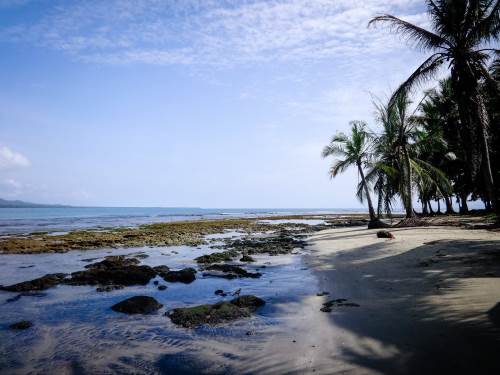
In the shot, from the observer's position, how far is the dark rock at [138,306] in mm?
6645

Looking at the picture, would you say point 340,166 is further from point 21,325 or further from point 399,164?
point 21,325

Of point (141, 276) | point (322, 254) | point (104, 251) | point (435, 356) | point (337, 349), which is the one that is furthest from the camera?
point (104, 251)

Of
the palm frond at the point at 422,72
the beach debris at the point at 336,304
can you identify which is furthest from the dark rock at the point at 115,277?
the palm frond at the point at 422,72

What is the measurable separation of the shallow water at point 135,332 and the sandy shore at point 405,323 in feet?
1.84

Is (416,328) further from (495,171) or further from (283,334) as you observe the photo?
(495,171)

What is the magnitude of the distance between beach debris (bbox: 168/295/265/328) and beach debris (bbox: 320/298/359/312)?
4.69 ft

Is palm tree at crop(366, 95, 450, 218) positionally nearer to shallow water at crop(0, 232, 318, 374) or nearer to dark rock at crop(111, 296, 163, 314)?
shallow water at crop(0, 232, 318, 374)

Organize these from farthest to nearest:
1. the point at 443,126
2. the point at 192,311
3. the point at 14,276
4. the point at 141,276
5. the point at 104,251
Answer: the point at 443,126 → the point at 104,251 → the point at 14,276 → the point at 141,276 → the point at 192,311

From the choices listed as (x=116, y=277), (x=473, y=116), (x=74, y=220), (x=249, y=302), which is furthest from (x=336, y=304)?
(x=74, y=220)

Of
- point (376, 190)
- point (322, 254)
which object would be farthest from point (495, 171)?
point (322, 254)

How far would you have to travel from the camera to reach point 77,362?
14.7 ft

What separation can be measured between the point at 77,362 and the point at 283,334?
3.11m

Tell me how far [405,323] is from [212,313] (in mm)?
3436

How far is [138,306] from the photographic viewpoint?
6738 mm
